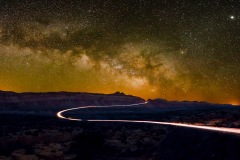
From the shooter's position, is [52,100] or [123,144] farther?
[52,100]

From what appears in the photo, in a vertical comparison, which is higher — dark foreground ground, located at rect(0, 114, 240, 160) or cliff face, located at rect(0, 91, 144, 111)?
cliff face, located at rect(0, 91, 144, 111)

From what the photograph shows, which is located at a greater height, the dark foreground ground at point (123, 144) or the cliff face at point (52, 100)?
the cliff face at point (52, 100)

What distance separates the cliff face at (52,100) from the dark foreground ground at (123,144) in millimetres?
52847

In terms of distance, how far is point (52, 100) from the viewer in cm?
9281

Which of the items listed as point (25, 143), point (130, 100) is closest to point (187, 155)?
point (25, 143)

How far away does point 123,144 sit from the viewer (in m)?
22.5

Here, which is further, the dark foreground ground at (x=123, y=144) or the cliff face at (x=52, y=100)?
the cliff face at (x=52, y=100)

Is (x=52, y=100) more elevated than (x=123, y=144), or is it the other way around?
(x=52, y=100)

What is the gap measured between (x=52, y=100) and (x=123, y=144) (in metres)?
73.7

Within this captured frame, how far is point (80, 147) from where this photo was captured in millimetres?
22469

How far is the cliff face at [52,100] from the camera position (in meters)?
81.7

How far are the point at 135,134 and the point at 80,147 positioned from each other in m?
5.27

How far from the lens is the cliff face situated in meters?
81.7

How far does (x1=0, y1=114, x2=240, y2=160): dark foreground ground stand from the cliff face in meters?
52.8
